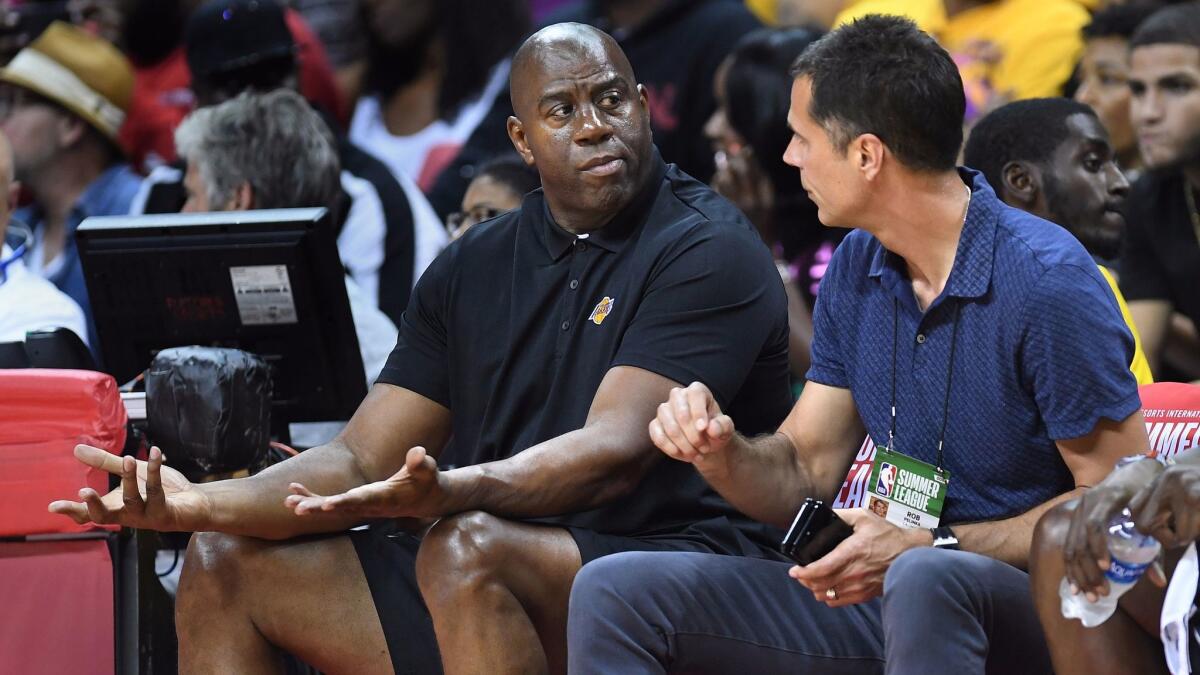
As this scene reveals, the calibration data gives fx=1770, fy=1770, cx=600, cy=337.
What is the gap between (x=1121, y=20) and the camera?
18.3 feet

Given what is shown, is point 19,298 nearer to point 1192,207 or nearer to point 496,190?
point 496,190

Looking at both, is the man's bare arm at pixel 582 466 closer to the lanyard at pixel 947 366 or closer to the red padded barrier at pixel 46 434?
the lanyard at pixel 947 366

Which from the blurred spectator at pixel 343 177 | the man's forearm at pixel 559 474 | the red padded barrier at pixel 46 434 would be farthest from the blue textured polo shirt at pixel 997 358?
the blurred spectator at pixel 343 177

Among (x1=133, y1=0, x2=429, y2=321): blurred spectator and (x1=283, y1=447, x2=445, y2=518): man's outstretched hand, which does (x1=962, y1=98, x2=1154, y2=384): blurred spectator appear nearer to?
(x1=283, y1=447, x2=445, y2=518): man's outstretched hand

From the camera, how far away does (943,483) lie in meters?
3.13

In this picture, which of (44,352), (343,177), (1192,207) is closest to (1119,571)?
(44,352)

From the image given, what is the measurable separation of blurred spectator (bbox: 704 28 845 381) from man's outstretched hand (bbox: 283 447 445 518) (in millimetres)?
2376

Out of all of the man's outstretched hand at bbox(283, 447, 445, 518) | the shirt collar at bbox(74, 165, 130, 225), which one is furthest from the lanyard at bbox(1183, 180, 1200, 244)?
the shirt collar at bbox(74, 165, 130, 225)

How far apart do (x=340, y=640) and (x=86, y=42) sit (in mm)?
4132

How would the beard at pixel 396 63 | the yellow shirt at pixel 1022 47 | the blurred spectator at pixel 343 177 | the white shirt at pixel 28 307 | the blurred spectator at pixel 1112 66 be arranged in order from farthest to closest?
1. the beard at pixel 396 63
2. the yellow shirt at pixel 1022 47
3. the blurred spectator at pixel 343 177
4. the blurred spectator at pixel 1112 66
5. the white shirt at pixel 28 307

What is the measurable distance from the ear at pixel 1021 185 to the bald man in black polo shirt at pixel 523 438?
0.82 metres

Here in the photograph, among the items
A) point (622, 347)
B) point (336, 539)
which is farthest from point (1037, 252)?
point (336, 539)

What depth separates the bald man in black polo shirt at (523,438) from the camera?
312 cm

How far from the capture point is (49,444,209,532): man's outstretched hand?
3266mm
